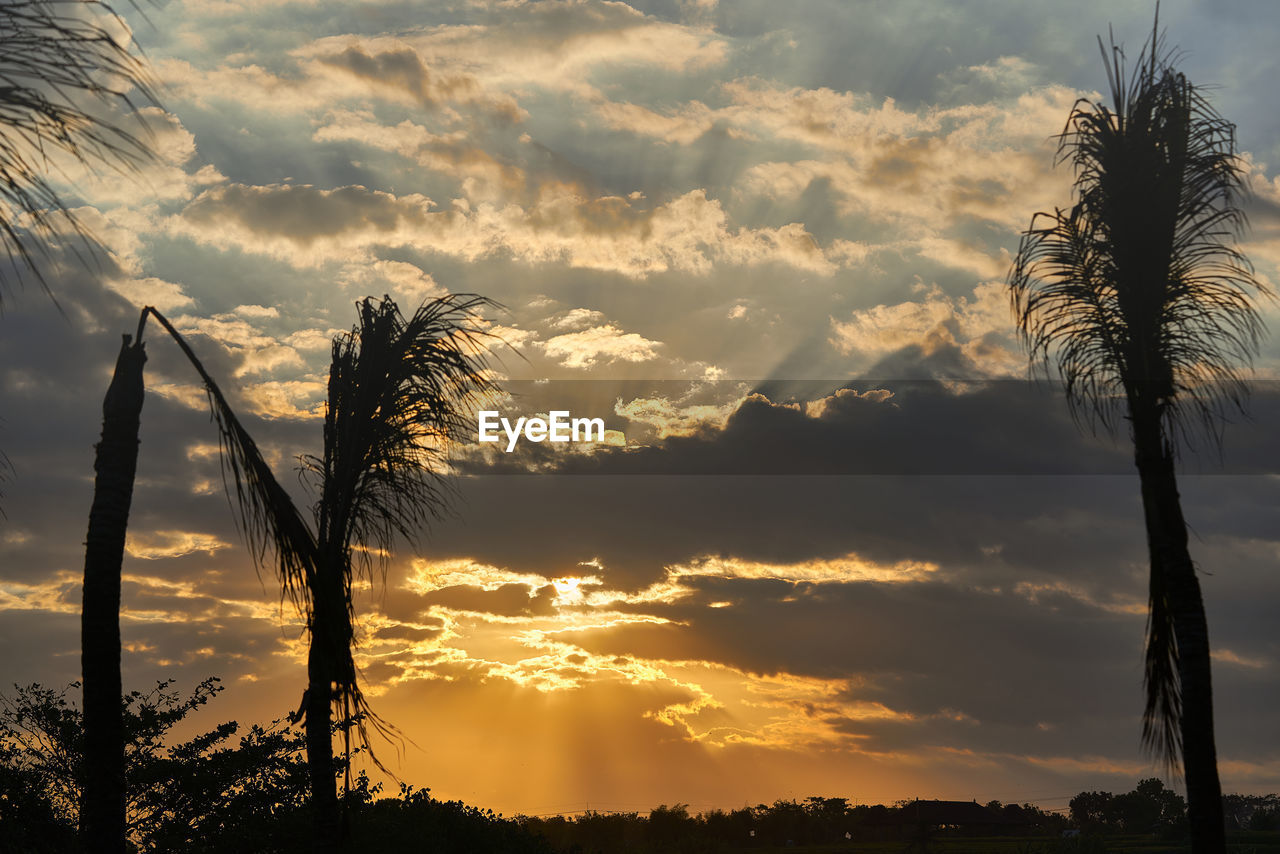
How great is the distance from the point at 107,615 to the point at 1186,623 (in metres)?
11.0

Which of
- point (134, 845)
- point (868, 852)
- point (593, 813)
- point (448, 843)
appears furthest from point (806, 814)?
point (134, 845)

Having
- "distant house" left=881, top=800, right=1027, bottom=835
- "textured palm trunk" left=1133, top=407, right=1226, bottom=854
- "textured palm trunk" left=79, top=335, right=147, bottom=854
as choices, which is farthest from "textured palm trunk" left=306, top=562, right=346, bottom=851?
"distant house" left=881, top=800, right=1027, bottom=835

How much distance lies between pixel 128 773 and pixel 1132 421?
21.4 meters

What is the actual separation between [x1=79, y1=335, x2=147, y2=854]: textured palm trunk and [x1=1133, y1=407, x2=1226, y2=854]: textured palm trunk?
1061 cm

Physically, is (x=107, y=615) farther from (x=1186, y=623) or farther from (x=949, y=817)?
(x=949, y=817)

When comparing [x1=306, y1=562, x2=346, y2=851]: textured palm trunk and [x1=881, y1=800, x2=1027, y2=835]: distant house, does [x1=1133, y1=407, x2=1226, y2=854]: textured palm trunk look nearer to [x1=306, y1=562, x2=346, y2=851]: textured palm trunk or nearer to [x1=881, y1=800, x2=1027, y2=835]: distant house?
[x1=306, y1=562, x2=346, y2=851]: textured palm trunk

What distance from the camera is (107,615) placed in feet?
29.8

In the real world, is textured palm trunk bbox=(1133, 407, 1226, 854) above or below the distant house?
above

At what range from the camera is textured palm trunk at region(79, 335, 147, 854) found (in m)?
8.81

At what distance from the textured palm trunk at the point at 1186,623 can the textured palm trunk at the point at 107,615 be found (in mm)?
10614

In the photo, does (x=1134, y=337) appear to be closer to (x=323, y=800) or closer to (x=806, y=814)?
(x=323, y=800)

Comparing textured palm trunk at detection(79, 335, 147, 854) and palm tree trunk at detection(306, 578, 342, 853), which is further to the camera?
palm tree trunk at detection(306, 578, 342, 853)

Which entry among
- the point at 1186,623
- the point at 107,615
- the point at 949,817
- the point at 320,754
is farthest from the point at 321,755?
the point at 949,817

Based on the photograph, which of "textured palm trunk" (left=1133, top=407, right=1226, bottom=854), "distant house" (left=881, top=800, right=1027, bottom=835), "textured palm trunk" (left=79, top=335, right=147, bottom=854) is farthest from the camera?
"distant house" (left=881, top=800, right=1027, bottom=835)
